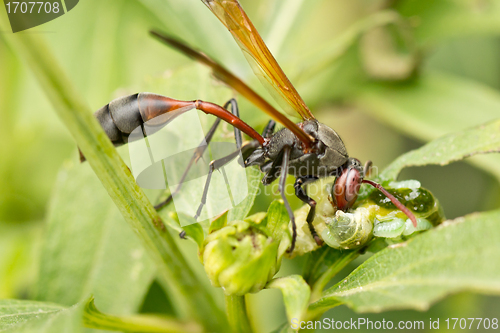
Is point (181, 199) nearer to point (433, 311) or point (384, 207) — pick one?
point (384, 207)

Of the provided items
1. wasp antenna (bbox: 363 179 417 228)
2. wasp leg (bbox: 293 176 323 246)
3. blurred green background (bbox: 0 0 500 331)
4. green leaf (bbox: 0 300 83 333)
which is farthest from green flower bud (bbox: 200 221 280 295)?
blurred green background (bbox: 0 0 500 331)

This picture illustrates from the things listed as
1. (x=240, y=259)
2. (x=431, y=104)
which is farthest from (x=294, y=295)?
(x=431, y=104)

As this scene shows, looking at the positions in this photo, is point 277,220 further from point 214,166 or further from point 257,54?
point 257,54

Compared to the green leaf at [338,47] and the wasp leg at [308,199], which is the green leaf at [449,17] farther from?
the wasp leg at [308,199]

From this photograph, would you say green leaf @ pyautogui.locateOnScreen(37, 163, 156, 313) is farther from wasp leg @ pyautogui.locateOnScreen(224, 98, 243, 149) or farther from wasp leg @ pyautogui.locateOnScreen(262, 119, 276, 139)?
wasp leg @ pyautogui.locateOnScreen(262, 119, 276, 139)

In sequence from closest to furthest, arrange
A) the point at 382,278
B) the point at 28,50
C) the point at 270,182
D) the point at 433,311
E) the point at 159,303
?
the point at 28,50, the point at 382,278, the point at 270,182, the point at 159,303, the point at 433,311

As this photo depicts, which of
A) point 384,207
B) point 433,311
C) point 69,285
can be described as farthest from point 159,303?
point 433,311
